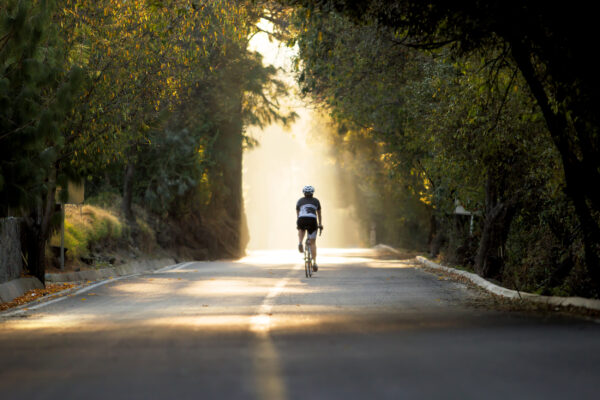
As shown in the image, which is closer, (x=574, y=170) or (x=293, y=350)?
(x=293, y=350)

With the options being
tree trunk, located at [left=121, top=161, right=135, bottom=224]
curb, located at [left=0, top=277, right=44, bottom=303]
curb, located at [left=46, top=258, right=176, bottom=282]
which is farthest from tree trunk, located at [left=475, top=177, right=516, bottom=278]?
tree trunk, located at [left=121, top=161, right=135, bottom=224]

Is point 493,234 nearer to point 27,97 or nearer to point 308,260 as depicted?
point 308,260

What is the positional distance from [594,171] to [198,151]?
2685 cm

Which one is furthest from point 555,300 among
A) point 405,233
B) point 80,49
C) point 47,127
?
point 405,233

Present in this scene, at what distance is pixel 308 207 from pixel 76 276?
6.06 m

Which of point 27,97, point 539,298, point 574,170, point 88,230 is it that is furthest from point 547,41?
point 88,230

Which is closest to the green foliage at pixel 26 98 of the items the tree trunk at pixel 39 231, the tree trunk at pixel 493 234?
the tree trunk at pixel 39 231

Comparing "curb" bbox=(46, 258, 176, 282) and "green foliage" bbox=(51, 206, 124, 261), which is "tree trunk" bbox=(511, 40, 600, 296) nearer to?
"curb" bbox=(46, 258, 176, 282)

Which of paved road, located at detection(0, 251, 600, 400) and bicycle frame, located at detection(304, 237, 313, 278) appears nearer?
paved road, located at detection(0, 251, 600, 400)

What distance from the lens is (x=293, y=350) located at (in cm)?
927

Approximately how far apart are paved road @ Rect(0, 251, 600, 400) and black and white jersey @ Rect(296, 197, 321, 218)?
21.1ft

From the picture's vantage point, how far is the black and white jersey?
73.9ft

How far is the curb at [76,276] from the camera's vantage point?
1736 centimetres

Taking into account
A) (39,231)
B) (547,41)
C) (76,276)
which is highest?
(547,41)
